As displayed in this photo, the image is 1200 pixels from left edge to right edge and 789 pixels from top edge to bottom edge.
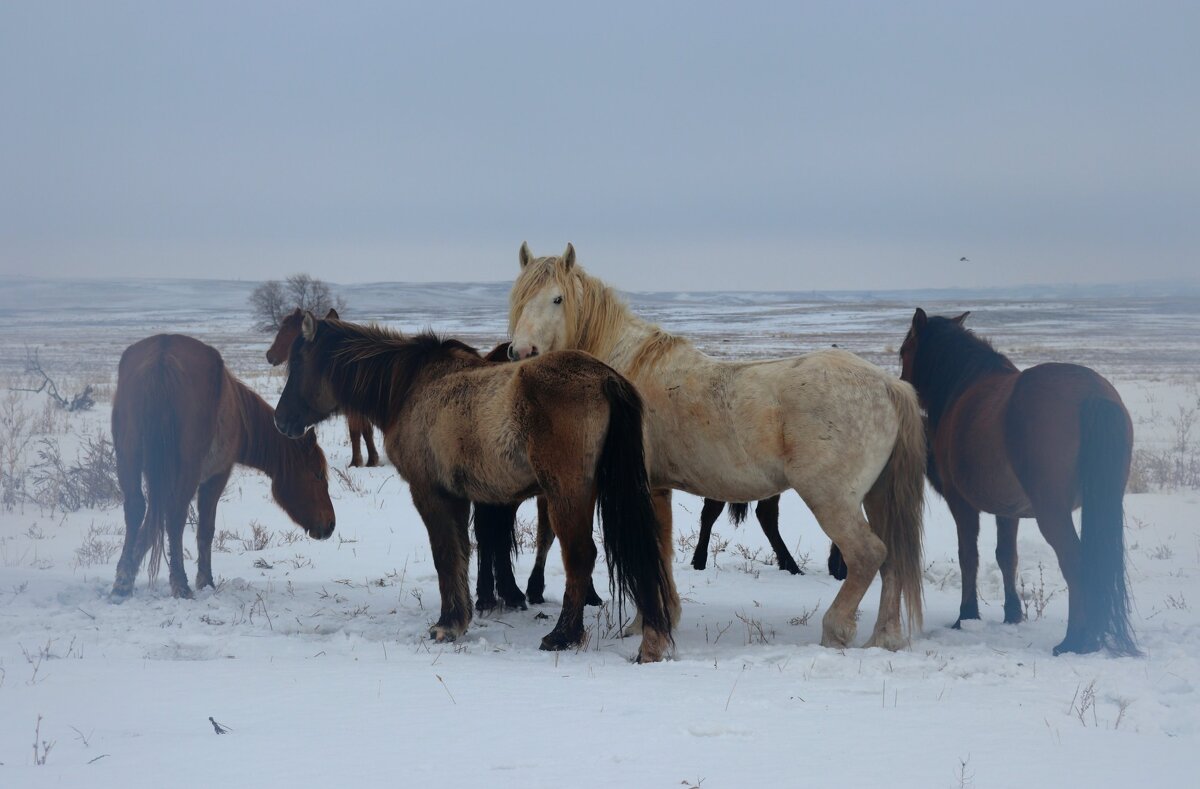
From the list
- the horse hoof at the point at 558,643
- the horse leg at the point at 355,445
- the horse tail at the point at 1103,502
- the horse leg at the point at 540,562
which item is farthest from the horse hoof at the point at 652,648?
the horse leg at the point at 355,445

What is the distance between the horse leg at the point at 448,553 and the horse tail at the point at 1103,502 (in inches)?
138

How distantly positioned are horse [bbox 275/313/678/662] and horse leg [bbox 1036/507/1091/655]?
7.17 ft

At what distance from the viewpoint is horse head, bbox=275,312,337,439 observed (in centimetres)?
629

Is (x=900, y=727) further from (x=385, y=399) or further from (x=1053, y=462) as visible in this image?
(x=385, y=399)

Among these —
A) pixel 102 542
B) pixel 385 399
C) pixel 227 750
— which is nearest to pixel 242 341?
pixel 102 542

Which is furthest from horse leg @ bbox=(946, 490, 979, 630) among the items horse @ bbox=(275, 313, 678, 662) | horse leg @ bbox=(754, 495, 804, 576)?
horse @ bbox=(275, 313, 678, 662)

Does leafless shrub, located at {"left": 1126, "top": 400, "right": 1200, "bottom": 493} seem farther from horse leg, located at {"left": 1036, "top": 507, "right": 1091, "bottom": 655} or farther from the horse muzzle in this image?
the horse muzzle

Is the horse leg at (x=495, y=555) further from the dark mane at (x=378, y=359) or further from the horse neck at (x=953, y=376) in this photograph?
the horse neck at (x=953, y=376)

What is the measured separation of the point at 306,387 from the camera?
6320mm

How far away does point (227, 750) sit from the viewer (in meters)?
3.26

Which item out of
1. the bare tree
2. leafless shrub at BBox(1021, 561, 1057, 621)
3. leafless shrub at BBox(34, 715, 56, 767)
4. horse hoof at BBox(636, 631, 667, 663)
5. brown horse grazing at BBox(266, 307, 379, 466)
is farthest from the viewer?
the bare tree

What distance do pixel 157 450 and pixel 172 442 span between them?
110 millimetres

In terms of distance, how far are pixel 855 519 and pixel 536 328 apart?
231 centimetres

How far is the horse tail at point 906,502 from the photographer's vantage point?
538 centimetres
